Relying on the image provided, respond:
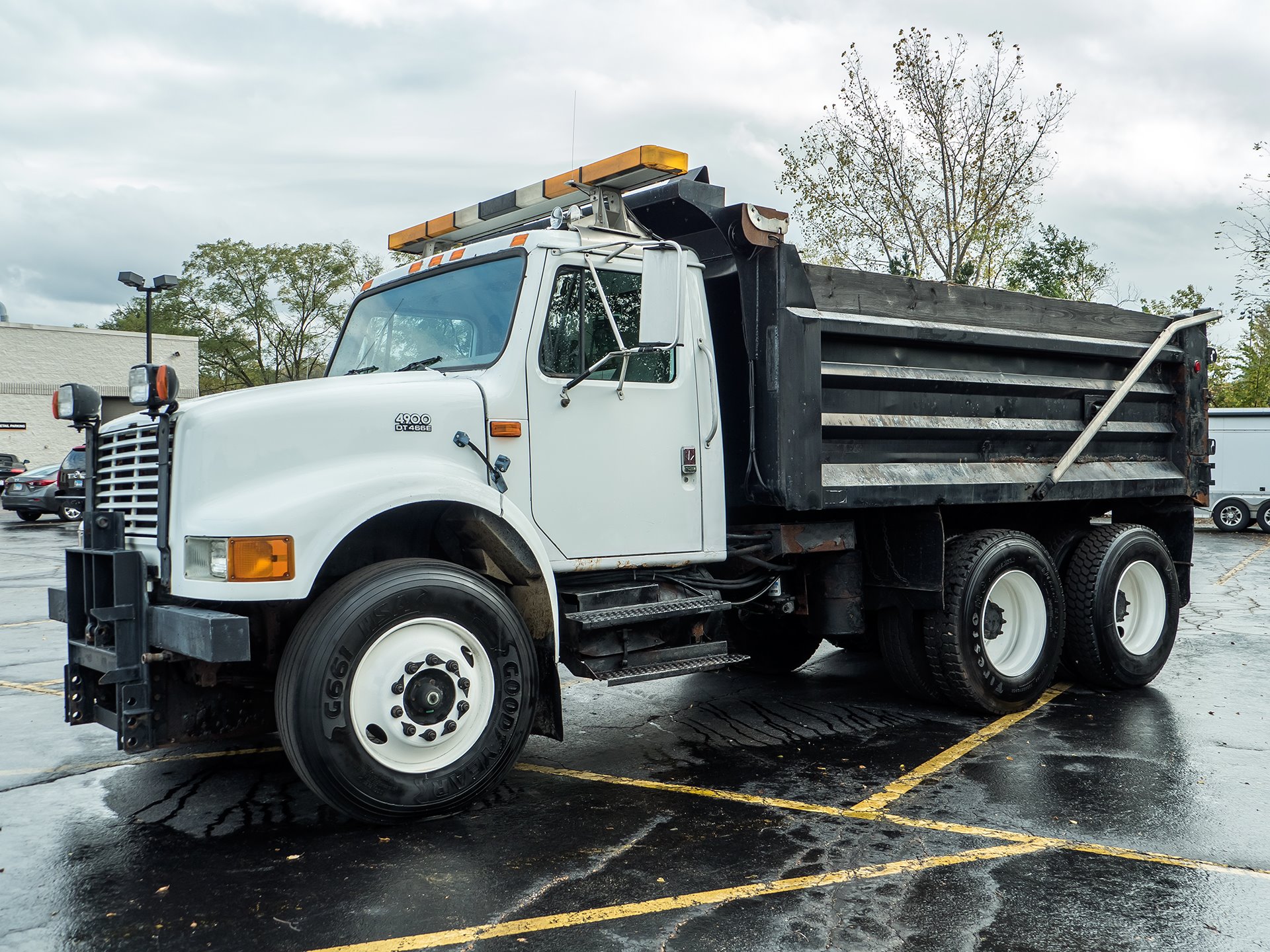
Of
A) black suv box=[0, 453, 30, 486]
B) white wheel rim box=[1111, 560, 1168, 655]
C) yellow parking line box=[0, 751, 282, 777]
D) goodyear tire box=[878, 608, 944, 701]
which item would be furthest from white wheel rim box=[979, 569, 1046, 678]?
black suv box=[0, 453, 30, 486]

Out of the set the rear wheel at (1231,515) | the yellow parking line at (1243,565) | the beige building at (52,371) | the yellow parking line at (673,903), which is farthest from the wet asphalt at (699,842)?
the beige building at (52,371)

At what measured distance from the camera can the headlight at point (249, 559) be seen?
4.52 metres

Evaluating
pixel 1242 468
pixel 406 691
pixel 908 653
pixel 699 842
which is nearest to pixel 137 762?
pixel 406 691

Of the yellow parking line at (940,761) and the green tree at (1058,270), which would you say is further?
the green tree at (1058,270)

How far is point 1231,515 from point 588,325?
2272cm

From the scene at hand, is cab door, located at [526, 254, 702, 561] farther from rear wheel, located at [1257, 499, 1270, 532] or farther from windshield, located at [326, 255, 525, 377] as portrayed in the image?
rear wheel, located at [1257, 499, 1270, 532]

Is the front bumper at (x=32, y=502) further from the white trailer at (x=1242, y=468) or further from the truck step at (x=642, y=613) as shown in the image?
the white trailer at (x=1242, y=468)

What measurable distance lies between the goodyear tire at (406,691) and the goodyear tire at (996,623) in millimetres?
2935

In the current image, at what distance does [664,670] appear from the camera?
5.75m

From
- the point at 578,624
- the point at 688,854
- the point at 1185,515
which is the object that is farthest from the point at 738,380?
the point at 1185,515

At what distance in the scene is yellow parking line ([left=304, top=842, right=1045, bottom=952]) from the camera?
3.71 metres

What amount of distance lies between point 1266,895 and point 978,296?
4.07m

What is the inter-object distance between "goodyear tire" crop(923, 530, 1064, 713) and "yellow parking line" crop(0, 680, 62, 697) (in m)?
5.79

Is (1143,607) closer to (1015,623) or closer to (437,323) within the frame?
(1015,623)
